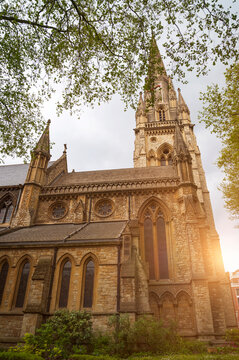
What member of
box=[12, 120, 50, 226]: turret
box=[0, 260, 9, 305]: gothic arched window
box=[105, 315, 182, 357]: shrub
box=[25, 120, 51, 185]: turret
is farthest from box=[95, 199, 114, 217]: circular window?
box=[105, 315, 182, 357]: shrub

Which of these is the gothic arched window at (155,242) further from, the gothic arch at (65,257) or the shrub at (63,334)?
the shrub at (63,334)

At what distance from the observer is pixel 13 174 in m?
26.0

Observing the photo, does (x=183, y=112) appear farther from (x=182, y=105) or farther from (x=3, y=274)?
(x=3, y=274)

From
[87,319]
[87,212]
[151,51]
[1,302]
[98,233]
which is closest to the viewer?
[151,51]

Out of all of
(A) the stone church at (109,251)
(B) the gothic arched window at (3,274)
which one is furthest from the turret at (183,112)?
(B) the gothic arched window at (3,274)

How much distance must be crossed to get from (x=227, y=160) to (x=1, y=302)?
1491 cm

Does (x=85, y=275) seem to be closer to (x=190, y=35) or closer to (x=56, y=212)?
(x=56, y=212)

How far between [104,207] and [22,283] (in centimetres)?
803

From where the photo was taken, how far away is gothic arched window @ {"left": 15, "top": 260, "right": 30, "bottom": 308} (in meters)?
14.5

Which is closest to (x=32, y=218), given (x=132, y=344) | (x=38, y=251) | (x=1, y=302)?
(x=38, y=251)

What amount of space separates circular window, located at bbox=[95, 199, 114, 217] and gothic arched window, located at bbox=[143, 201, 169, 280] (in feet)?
8.91

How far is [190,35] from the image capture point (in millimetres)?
9758

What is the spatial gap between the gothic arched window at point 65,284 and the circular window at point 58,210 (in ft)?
21.0

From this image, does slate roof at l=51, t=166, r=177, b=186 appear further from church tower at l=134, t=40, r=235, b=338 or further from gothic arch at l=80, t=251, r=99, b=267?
gothic arch at l=80, t=251, r=99, b=267
